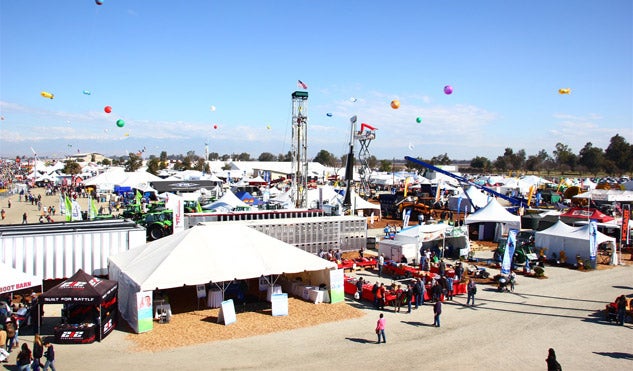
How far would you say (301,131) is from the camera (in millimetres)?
31797

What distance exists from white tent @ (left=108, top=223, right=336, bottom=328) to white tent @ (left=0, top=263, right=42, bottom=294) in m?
2.13

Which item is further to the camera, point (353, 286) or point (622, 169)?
point (622, 169)

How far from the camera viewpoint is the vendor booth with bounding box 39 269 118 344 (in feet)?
35.5

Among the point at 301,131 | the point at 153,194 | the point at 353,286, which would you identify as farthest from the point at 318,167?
the point at 353,286

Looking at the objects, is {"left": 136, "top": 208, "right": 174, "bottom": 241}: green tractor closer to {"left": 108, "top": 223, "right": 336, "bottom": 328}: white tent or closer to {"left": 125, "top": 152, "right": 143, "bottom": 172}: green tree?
{"left": 108, "top": 223, "right": 336, "bottom": 328}: white tent

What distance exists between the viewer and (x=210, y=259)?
1309 cm

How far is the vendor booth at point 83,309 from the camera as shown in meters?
10.8

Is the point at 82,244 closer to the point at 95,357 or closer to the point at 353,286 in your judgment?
the point at 95,357

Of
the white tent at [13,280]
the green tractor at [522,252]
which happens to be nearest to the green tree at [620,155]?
the green tractor at [522,252]

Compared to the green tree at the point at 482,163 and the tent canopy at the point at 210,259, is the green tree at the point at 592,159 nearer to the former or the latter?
the green tree at the point at 482,163

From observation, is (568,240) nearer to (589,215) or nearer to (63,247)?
(589,215)

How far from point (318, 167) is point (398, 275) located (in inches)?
2974

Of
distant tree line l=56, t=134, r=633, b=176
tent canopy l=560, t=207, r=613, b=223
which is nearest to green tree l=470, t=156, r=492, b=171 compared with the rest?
distant tree line l=56, t=134, r=633, b=176

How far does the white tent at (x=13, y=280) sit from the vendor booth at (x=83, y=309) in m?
1.56
